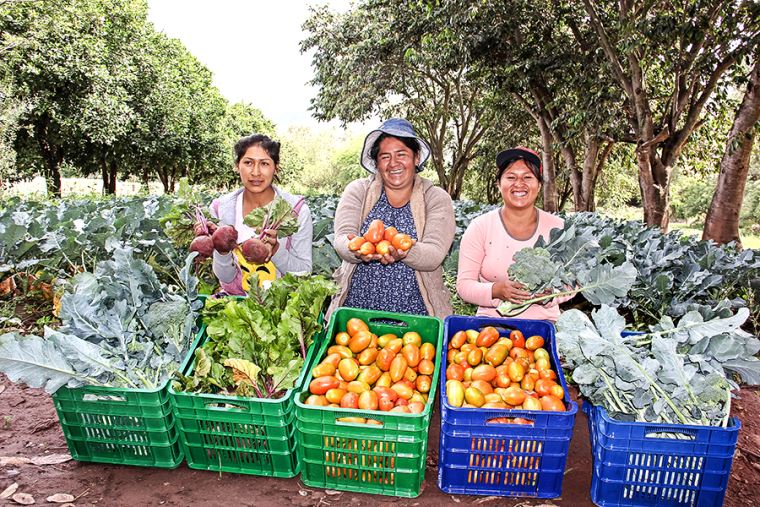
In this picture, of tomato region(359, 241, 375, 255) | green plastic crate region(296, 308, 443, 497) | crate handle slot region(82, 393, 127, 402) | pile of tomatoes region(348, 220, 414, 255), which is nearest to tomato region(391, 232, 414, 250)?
pile of tomatoes region(348, 220, 414, 255)

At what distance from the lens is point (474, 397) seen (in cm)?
252

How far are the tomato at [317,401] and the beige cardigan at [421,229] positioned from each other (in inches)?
41.2

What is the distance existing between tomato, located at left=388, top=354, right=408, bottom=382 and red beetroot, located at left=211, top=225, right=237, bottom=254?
1.41 meters

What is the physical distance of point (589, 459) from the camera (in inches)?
118

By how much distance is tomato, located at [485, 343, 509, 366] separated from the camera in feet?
9.40

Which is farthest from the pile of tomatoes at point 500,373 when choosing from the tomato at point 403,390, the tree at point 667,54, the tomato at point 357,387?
the tree at point 667,54

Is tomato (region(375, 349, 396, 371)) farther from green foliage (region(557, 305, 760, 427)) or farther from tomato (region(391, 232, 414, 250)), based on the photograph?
green foliage (region(557, 305, 760, 427))

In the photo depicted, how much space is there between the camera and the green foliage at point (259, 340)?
262cm

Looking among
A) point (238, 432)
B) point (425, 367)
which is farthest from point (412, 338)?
point (238, 432)

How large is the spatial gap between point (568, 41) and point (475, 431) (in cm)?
1393

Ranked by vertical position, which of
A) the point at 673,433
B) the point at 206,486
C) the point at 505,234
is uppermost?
the point at 505,234

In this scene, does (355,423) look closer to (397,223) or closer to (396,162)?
(397,223)

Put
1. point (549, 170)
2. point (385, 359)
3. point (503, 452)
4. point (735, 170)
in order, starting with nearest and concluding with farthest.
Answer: point (503, 452), point (385, 359), point (735, 170), point (549, 170)

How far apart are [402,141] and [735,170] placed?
7.77 metres
